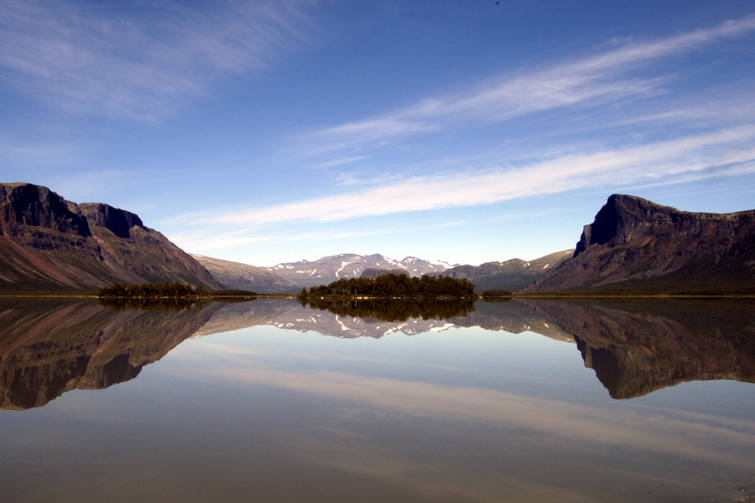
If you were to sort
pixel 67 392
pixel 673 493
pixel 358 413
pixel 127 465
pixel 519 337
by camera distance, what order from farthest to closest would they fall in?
pixel 519 337, pixel 67 392, pixel 358 413, pixel 127 465, pixel 673 493

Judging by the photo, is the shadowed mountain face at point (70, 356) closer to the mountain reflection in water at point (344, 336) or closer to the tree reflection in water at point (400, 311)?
the mountain reflection in water at point (344, 336)

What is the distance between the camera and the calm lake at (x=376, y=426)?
43.8ft

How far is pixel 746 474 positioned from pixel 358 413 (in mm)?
12490

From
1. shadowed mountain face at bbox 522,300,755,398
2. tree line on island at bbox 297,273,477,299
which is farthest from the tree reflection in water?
tree line on island at bbox 297,273,477,299

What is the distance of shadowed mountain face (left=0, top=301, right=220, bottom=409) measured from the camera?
84.9 ft

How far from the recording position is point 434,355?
3878 centimetres

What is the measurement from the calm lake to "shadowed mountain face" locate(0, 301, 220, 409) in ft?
0.75

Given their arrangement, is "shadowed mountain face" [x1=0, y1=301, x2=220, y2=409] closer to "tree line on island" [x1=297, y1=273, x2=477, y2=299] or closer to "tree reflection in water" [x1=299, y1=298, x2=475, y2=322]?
"tree reflection in water" [x1=299, y1=298, x2=475, y2=322]

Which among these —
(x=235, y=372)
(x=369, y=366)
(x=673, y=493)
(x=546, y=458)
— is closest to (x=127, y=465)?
(x=546, y=458)

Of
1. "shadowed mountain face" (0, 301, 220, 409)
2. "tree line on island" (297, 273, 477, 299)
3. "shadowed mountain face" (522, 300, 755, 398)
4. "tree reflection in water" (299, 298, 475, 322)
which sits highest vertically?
"tree line on island" (297, 273, 477, 299)

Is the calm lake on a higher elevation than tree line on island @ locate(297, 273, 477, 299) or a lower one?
lower

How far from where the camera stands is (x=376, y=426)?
1881 centimetres

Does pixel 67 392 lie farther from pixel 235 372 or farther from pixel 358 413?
pixel 358 413

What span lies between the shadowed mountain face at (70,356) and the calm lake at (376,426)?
9.0 inches
